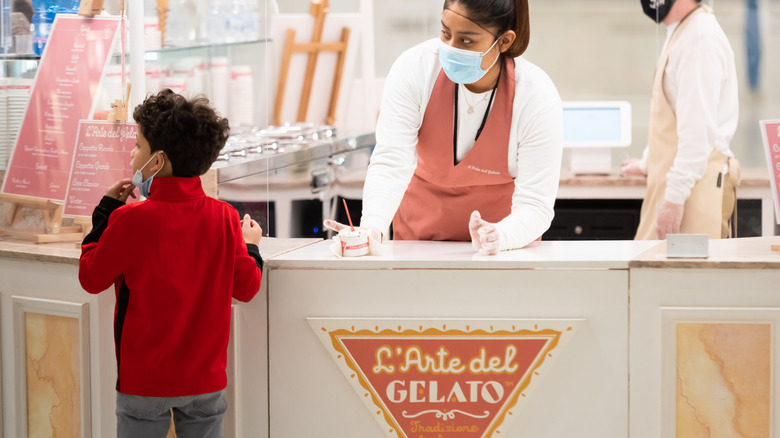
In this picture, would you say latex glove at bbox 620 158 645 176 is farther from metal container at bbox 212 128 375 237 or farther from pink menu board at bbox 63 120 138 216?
pink menu board at bbox 63 120 138 216

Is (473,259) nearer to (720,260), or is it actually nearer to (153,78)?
(720,260)

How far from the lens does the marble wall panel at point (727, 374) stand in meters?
2.18

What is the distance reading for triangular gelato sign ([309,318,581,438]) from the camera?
219 cm

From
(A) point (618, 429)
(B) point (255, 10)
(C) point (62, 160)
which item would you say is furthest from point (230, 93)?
(A) point (618, 429)

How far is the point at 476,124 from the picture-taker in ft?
8.33

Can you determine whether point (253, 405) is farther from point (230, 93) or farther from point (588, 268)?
point (230, 93)

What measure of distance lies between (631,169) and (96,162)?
3.00m

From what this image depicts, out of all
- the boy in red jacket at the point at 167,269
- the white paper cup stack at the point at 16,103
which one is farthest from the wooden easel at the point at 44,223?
the boy in red jacket at the point at 167,269

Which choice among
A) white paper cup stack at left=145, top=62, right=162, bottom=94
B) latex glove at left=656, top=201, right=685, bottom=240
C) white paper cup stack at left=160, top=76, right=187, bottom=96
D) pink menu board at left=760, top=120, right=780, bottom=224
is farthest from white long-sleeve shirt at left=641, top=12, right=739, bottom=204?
white paper cup stack at left=145, top=62, right=162, bottom=94

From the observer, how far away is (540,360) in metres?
2.18

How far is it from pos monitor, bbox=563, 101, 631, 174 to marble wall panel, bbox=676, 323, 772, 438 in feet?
8.36

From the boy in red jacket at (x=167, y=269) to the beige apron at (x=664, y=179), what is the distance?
7.51 ft

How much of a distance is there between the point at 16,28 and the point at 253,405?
1.25 meters

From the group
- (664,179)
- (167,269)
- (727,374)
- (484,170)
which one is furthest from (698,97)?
(167,269)
